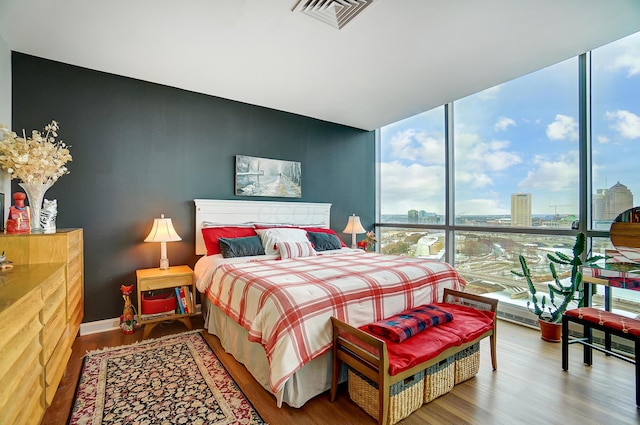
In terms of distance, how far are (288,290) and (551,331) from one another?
2.64m

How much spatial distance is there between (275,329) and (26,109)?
3110 millimetres

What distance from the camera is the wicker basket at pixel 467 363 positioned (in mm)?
2066

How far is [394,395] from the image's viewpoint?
65.7 inches

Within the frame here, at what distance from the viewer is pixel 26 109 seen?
108 inches

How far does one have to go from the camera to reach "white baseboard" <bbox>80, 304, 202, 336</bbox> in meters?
2.95

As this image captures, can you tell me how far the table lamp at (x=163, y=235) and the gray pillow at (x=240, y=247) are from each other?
46 cm

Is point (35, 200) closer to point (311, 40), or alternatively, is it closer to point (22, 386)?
point (22, 386)

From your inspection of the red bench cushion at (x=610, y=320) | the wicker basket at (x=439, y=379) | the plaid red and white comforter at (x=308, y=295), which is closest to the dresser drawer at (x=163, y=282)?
the plaid red and white comforter at (x=308, y=295)

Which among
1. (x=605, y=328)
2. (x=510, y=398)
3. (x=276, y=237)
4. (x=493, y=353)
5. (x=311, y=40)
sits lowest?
(x=510, y=398)

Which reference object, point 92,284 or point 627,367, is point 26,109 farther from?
point 627,367

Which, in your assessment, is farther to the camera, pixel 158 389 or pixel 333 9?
pixel 333 9

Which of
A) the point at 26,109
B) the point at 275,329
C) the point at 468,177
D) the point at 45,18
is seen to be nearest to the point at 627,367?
the point at 468,177

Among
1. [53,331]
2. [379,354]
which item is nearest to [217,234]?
[53,331]

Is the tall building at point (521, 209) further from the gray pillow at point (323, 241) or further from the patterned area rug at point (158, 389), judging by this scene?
the patterned area rug at point (158, 389)
